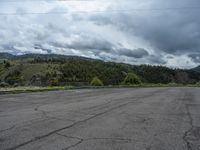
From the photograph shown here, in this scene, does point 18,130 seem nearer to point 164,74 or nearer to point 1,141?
point 1,141

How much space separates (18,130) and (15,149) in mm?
1930

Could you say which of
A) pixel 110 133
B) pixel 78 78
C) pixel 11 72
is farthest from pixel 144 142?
pixel 11 72

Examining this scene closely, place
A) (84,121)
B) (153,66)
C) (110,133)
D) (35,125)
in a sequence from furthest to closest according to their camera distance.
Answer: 1. (153,66)
2. (84,121)
3. (35,125)
4. (110,133)

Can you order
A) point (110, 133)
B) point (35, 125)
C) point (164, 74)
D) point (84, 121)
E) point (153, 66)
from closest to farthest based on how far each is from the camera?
point (110, 133) → point (35, 125) → point (84, 121) → point (164, 74) → point (153, 66)

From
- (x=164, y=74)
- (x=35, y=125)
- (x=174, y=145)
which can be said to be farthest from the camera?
(x=164, y=74)

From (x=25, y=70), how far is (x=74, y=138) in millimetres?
125994

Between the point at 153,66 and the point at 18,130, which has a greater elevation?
the point at 153,66

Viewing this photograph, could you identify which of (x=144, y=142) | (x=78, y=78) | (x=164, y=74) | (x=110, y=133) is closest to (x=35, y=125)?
(x=110, y=133)

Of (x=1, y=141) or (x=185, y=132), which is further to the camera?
(x=185, y=132)

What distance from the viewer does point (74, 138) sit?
6.47 metres

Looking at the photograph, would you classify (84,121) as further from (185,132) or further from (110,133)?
(185,132)

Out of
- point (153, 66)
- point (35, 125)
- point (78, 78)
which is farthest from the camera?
point (153, 66)

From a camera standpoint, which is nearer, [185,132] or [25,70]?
[185,132]

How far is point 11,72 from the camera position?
120938 mm
